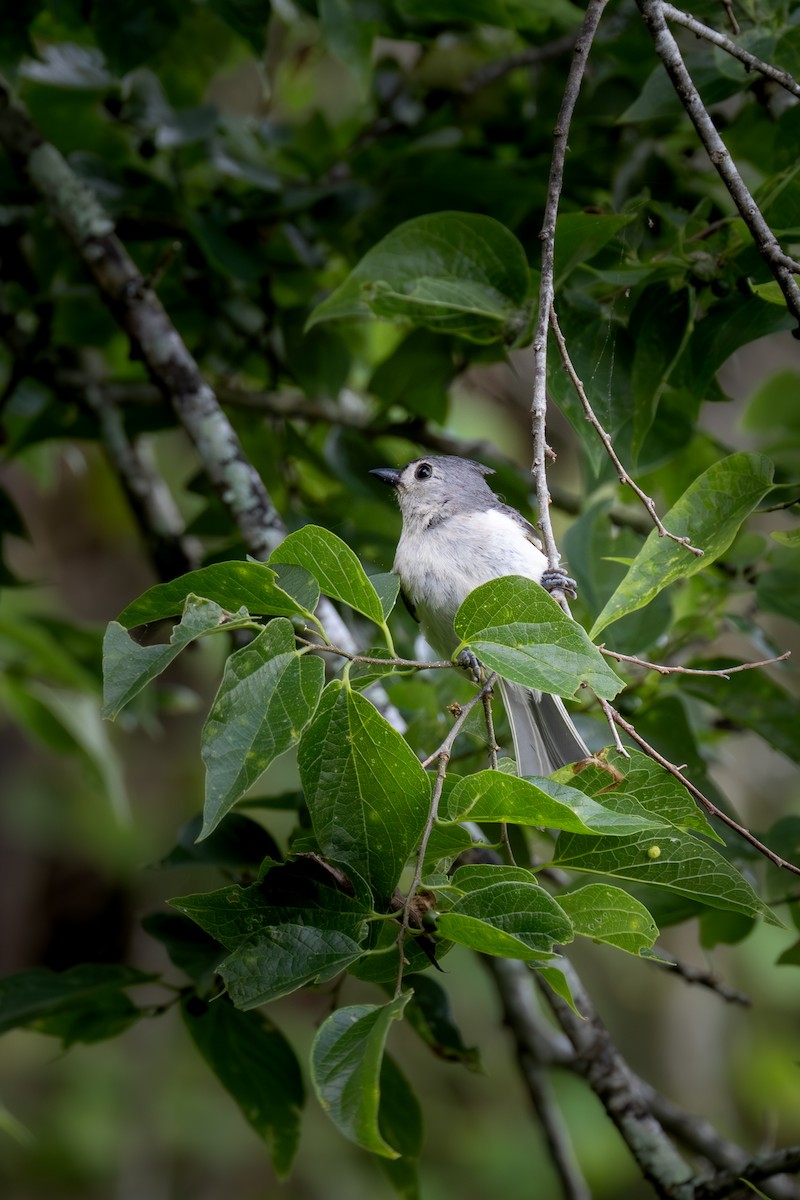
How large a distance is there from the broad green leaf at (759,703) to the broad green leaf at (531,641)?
1026 mm

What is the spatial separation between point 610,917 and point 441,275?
1278 millimetres

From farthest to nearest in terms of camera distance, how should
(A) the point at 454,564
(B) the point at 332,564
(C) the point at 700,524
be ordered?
(A) the point at 454,564
(C) the point at 700,524
(B) the point at 332,564

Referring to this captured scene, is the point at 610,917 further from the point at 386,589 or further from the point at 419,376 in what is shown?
the point at 419,376

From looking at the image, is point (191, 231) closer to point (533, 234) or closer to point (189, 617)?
point (533, 234)

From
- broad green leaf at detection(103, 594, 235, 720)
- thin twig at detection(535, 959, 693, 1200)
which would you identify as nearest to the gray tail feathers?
thin twig at detection(535, 959, 693, 1200)

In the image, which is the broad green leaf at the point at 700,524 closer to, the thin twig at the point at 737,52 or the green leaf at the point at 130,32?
the thin twig at the point at 737,52

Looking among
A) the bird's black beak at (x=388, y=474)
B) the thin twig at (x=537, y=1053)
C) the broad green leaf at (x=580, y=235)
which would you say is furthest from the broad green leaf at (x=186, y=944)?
Result: the broad green leaf at (x=580, y=235)

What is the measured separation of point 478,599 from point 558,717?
0.90 metres

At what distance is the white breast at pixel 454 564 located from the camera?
2242 mm

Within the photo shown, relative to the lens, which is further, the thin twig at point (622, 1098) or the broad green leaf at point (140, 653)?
the thin twig at point (622, 1098)

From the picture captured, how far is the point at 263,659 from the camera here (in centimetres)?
125

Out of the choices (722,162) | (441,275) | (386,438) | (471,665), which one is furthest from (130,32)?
(471,665)

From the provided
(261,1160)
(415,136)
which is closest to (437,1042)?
(415,136)

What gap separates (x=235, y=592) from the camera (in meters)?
1.31
